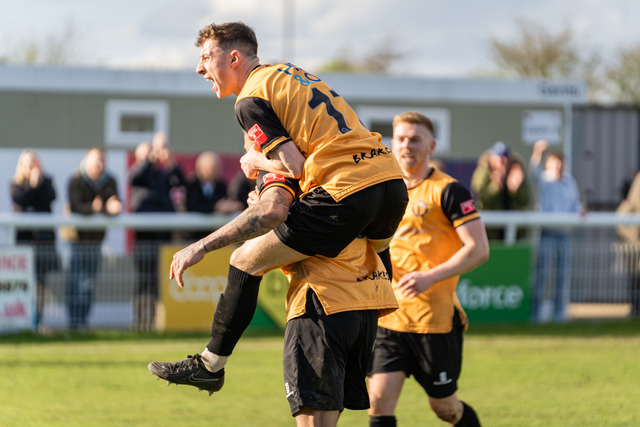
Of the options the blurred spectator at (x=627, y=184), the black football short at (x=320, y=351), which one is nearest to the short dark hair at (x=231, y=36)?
the black football short at (x=320, y=351)

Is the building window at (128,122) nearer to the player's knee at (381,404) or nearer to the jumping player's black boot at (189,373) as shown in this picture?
the player's knee at (381,404)

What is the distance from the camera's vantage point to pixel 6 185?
14266 millimetres

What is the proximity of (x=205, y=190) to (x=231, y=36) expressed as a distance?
26.2ft

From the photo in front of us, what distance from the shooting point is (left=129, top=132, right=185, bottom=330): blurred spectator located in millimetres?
11289

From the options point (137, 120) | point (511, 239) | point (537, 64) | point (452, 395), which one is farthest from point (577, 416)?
point (537, 64)

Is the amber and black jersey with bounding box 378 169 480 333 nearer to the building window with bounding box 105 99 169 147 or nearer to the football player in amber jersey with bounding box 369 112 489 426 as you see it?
the football player in amber jersey with bounding box 369 112 489 426

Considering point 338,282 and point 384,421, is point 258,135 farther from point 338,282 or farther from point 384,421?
point 384,421

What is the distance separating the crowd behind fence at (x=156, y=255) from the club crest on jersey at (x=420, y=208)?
610 cm

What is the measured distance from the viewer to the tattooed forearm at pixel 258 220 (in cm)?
393

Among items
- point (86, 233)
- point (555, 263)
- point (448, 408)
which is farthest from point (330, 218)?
point (555, 263)

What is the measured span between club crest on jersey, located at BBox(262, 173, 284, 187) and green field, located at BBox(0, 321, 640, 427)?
10.9 ft

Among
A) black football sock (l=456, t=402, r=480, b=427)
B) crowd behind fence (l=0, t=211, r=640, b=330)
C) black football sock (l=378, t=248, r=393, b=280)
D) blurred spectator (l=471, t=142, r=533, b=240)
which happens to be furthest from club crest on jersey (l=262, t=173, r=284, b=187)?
blurred spectator (l=471, t=142, r=533, b=240)

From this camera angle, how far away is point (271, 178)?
407 centimetres

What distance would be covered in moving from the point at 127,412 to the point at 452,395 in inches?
113
